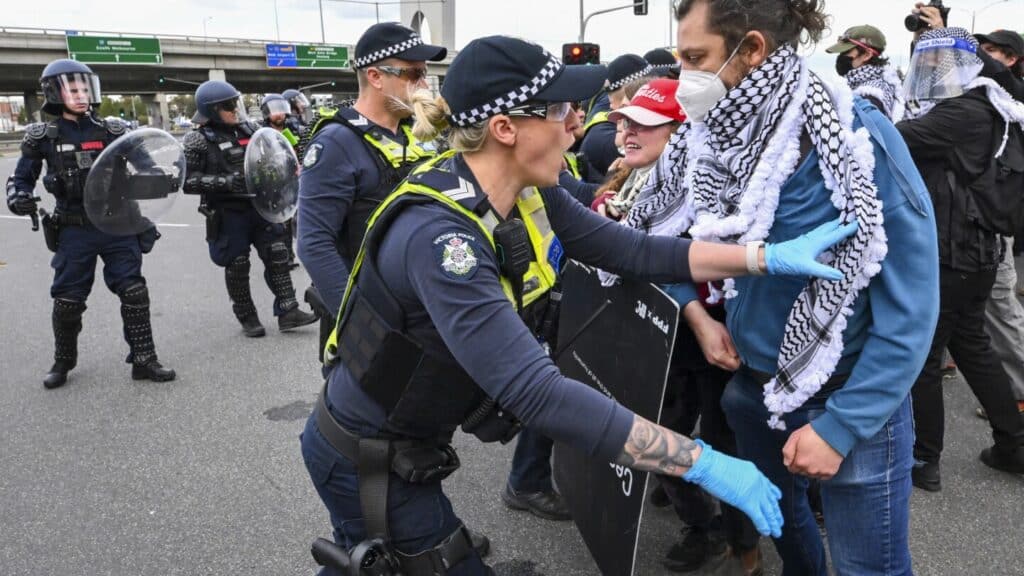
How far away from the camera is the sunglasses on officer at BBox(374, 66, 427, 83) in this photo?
3211mm

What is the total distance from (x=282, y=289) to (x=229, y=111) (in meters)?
1.57

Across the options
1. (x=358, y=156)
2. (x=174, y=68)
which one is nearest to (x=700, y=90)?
(x=358, y=156)

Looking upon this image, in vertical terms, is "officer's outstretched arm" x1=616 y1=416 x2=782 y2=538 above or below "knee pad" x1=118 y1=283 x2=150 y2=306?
above

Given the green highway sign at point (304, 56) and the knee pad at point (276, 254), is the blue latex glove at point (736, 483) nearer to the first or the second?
the knee pad at point (276, 254)

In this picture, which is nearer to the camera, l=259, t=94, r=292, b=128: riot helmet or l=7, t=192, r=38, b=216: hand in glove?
l=7, t=192, r=38, b=216: hand in glove

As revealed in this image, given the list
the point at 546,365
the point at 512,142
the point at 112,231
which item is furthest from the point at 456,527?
the point at 112,231

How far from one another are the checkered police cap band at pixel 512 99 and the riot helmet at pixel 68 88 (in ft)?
13.7

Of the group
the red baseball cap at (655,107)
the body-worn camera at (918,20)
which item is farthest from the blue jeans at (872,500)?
the body-worn camera at (918,20)

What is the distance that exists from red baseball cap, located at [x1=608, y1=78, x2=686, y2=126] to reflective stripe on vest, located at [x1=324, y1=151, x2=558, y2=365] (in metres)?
1.00

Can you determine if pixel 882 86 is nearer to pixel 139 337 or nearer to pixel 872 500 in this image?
pixel 872 500

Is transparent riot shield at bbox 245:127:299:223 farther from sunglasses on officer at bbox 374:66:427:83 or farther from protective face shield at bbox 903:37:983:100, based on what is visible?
protective face shield at bbox 903:37:983:100

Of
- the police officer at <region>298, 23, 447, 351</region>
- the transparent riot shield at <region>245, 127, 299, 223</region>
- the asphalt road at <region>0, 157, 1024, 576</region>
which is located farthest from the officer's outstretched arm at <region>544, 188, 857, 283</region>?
the transparent riot shield at <region>245, 127, 299, 223</region>

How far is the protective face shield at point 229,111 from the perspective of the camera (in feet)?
19.9

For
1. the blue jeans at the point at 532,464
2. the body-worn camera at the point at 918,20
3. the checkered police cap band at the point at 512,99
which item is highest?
the body-worn camera at the point at 918,20
